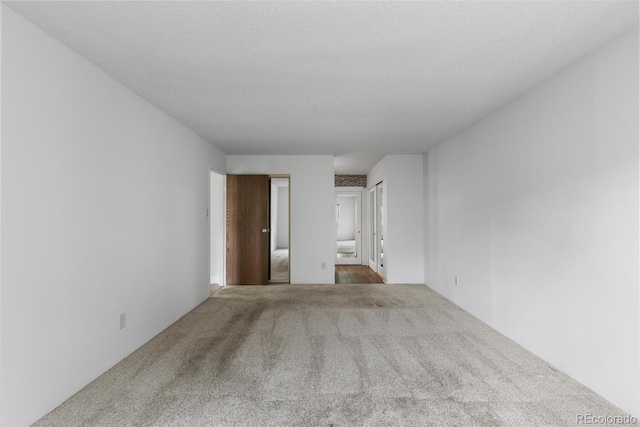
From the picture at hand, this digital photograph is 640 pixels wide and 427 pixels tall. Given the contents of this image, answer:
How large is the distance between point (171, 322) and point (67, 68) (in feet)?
9.07

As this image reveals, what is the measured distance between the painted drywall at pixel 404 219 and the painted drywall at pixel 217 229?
9.98 ft

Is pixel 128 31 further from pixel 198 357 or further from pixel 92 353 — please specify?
pixel 198 357

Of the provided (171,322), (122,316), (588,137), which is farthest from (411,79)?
(171,322)

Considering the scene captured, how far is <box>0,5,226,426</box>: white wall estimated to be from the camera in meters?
1.97

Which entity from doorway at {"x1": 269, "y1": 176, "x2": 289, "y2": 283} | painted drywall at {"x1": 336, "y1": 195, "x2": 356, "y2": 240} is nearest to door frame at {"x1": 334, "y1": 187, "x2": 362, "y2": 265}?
doorway at {"x1": 269, "y1": 176, "x2": 289, "y2": 283}

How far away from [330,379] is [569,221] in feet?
7.23

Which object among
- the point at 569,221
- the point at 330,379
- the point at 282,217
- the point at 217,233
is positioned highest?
the point at 282,217

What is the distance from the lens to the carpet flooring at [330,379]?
7.08 feet

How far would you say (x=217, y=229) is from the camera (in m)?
6.53

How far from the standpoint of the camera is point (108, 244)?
2811 mm

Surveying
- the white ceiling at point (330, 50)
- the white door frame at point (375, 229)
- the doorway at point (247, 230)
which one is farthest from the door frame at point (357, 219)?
the white ceiling at point (330, 50)

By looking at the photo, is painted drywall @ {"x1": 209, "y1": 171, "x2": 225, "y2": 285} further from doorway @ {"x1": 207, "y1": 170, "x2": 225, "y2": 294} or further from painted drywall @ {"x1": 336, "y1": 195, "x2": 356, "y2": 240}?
painted drywall @ {"x1": 336, "y1": 195, "x2": 356, "y2": 240}

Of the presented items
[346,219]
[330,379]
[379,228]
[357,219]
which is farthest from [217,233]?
[346,219]

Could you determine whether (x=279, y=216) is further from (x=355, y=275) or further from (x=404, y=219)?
(x=404, y=219)
